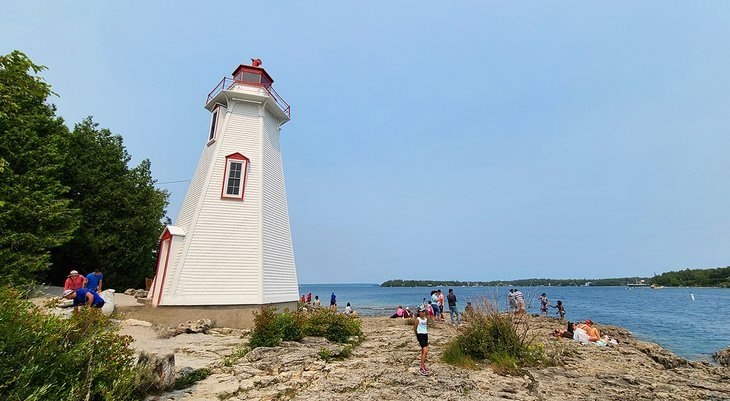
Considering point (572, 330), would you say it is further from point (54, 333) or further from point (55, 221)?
point (55, 221)

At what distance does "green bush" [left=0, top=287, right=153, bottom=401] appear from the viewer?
169 inches

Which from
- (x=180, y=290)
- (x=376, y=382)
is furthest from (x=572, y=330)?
(x=180, y=290)

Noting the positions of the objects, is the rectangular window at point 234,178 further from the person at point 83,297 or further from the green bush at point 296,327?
the person at point 83,297

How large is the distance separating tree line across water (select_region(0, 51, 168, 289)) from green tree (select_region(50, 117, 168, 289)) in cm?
5

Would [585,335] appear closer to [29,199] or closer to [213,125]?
[213,125]

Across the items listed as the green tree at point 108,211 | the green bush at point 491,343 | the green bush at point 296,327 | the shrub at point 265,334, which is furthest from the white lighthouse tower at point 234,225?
the green bush at point 491,343

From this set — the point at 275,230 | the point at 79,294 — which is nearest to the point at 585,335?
the point at 275,230

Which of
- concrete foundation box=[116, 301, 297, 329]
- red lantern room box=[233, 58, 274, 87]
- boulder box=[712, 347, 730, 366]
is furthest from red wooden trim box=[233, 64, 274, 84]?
boulder box=[712, 347, 730, 366]

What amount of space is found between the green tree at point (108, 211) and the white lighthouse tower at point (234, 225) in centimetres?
680

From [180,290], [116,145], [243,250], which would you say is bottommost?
[180,290]

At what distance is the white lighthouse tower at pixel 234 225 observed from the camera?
1568cm

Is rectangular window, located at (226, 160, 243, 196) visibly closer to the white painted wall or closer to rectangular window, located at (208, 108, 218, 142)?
the white painted wall

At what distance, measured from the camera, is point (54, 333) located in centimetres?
509

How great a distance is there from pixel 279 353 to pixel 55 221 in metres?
14.8
